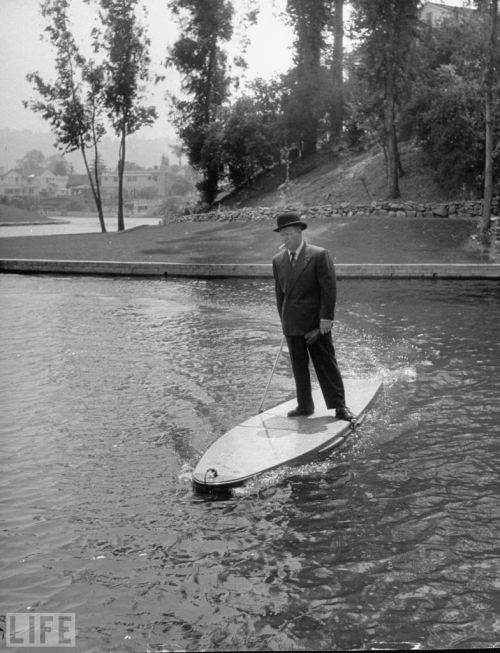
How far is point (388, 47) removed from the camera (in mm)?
29922

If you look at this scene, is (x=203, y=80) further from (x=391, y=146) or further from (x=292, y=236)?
(x=292, y=236)

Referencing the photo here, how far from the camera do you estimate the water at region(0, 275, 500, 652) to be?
4.64 m

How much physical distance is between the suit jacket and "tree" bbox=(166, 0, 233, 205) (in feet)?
123

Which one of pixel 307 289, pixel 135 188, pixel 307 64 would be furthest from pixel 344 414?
pixel 135 188

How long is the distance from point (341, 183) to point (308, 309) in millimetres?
28961

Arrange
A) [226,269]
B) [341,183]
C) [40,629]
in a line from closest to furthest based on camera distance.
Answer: [40,629]
[226,269]
[341,183]

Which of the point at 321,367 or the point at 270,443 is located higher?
the point at 321,367

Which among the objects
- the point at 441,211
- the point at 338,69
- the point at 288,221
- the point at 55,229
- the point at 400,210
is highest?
the point at 338,69

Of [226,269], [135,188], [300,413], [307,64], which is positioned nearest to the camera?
[300,413]

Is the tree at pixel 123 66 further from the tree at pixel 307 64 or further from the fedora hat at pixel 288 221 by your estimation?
the fedora hat at pixel 288 221

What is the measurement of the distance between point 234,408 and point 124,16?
3957 cm

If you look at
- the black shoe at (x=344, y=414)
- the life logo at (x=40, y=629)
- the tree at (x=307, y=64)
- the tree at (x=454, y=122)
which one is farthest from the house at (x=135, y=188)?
the life logo at (x=40, y=629)

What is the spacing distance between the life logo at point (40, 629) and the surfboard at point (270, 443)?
1995mm

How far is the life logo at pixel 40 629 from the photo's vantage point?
4484 mm
